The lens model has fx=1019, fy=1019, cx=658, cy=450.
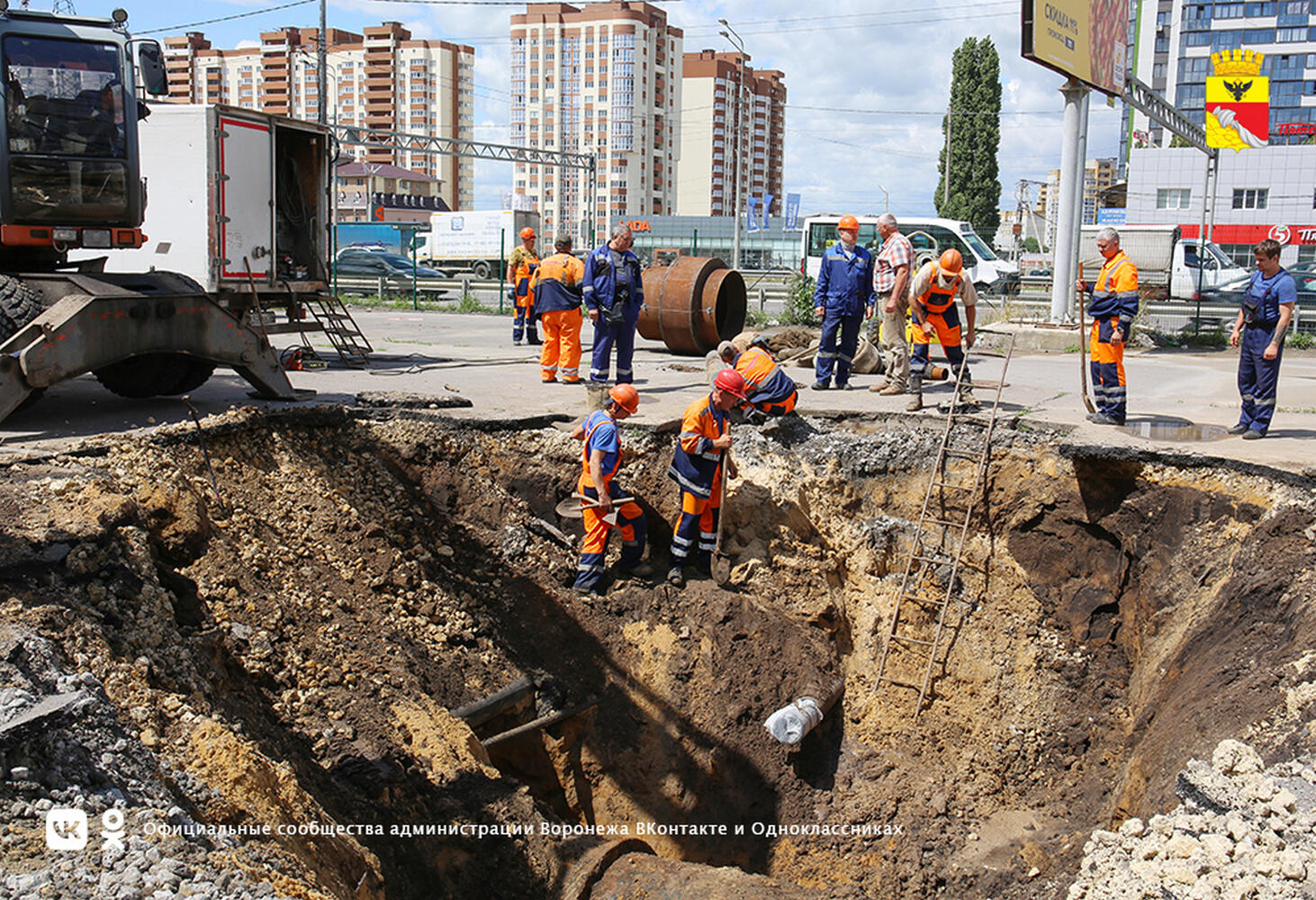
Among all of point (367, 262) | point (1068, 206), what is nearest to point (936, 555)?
point (1068, 206)

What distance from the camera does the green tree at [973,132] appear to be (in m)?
45.7

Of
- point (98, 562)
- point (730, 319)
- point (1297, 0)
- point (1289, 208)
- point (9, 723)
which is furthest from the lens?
point (1297, 0)

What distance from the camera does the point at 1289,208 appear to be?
40656mm

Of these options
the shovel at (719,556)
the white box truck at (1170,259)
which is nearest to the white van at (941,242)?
the white box truck at (1170,259)

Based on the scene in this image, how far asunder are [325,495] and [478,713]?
1.90m

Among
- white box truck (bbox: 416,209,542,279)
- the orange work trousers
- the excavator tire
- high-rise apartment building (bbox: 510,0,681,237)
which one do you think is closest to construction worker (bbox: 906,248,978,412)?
the orange work trousers

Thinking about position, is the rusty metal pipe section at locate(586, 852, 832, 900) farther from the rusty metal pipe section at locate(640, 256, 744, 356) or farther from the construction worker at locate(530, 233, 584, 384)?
the rusty metal pipe section at locate(640, 256, 744, 356)

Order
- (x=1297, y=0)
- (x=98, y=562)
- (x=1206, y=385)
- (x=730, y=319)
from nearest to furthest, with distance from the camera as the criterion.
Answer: (x=98, y=562) → (x=1206, y=385) → (x=730, y=319) → (x=1297, y=0)

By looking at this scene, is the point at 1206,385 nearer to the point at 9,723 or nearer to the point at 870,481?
the point at 870,481

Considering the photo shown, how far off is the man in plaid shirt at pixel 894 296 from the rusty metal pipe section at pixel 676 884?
585cm

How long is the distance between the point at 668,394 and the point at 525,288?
5140 mm

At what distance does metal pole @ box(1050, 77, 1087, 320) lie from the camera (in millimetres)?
16609

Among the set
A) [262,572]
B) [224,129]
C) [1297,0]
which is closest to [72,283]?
[262,572]

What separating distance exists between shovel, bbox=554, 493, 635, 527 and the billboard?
11145 mm
